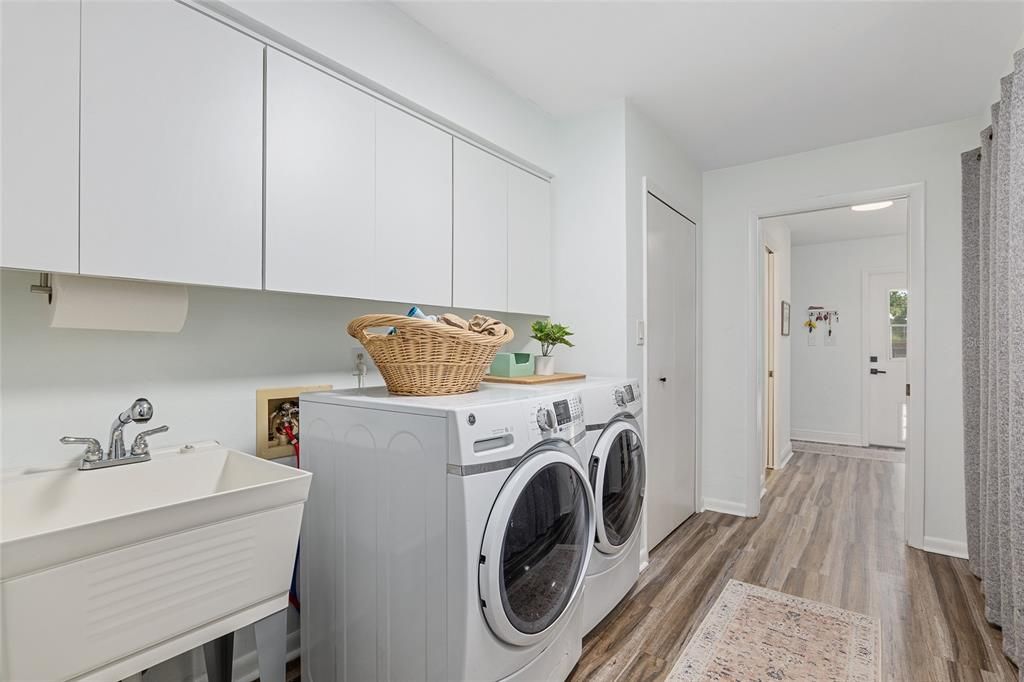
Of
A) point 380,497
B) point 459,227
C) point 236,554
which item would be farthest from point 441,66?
point 236,554

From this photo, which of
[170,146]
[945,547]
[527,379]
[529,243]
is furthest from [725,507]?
[170,146]

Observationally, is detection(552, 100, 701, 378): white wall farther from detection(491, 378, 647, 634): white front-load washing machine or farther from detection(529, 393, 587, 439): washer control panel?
detection(529, 393, 587, 439): washer control panel

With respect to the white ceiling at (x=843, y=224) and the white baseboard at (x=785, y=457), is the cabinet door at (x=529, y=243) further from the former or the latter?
the white baseboard at (x=785, y=457)

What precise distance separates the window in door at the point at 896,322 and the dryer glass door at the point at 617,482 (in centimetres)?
489

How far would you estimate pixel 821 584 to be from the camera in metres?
2.40

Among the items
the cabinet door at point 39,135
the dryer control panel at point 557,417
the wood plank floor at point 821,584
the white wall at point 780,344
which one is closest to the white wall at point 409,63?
the cabinet door at point 39,135

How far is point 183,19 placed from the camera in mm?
1256

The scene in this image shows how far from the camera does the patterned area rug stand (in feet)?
5.79

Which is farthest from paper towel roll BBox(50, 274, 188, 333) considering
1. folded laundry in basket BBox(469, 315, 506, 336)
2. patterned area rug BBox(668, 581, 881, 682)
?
patterned area rug BBox(668, 581, 881, 682)

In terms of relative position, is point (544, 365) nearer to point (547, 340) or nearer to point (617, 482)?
point (547, 340)

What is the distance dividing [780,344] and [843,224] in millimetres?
1328

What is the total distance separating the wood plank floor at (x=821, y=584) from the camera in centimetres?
183

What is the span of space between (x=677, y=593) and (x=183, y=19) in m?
2.78

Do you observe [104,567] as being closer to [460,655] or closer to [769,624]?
[460,655]
